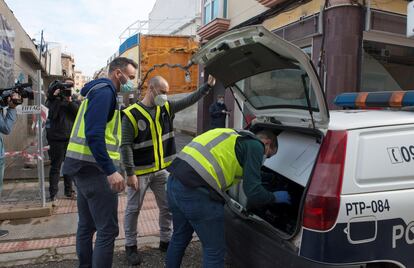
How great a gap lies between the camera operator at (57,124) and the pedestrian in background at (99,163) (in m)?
3.13

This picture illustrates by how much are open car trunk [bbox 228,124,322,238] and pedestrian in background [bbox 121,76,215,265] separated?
3.07ft

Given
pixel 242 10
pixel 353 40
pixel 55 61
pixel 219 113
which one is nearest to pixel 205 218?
pixel 353 40

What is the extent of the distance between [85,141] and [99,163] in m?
0.28

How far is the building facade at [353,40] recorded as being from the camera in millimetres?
8109

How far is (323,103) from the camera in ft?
8.14

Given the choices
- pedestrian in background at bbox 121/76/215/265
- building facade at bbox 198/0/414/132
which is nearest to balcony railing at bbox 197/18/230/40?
building facade at bbox 198/0/414/132

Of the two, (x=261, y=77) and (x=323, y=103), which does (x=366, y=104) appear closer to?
(x=261, y=77)

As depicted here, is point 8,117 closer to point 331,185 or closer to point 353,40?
point 331,185

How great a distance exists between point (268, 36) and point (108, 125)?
1.42m

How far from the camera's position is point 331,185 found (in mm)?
2375

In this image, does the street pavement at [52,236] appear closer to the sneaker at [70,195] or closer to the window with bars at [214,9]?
the sneaker at [70,195]

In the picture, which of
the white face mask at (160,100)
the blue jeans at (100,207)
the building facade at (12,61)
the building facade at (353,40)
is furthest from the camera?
the building facade at (12,61)

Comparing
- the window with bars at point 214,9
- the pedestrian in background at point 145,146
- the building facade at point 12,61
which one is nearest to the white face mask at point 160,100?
the pedestrian in background at point 145,146

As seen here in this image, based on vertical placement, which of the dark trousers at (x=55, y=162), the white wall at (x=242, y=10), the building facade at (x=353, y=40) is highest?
the white wall at (x=242, y=10)
